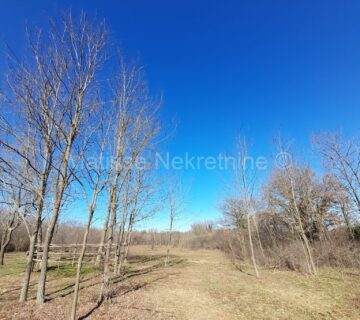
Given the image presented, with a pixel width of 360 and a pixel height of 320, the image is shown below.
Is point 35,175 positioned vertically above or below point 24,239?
above

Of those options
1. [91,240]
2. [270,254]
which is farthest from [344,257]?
[91,240]

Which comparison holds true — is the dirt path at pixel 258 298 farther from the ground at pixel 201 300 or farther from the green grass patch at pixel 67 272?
the green grass patch at pixel 67 272

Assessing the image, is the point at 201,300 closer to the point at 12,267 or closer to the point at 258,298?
the point at 258,298

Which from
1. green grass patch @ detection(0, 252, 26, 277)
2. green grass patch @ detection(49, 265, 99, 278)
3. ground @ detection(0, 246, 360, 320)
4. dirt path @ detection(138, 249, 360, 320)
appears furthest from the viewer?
green grass patch @ detection(0, 252, 26, 277)

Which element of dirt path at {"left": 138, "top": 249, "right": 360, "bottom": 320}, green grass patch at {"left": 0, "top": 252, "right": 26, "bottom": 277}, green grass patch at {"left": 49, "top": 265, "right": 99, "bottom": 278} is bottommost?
green grass patch at {"left": 0, "top": 252, "right": 26, "bottom": 277}

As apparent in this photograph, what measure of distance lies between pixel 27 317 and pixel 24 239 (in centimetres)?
3518

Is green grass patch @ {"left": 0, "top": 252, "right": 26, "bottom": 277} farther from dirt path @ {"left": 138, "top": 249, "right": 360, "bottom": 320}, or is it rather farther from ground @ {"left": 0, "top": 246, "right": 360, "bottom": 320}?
dirt path @ {"left": 138, "top": 249, "right": 360, "bottom": 320}

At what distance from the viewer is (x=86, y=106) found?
5.71 m

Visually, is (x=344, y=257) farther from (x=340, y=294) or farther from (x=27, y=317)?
(x=27, y=317)

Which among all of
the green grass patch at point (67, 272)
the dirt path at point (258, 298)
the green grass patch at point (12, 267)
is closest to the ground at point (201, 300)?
the dirt path at point (258, 298)

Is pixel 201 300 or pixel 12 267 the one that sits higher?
pixel 201 300

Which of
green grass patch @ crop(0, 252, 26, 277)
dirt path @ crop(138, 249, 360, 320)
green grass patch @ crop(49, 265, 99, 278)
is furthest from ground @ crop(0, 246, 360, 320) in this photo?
green grass patch @ crop(0, 252, 26, 277)

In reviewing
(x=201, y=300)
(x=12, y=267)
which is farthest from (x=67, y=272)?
(x=201, y=300)

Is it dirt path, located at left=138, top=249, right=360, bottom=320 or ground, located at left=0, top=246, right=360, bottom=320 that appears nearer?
ground, located at left=0, top=246, right=360, bottom=320
